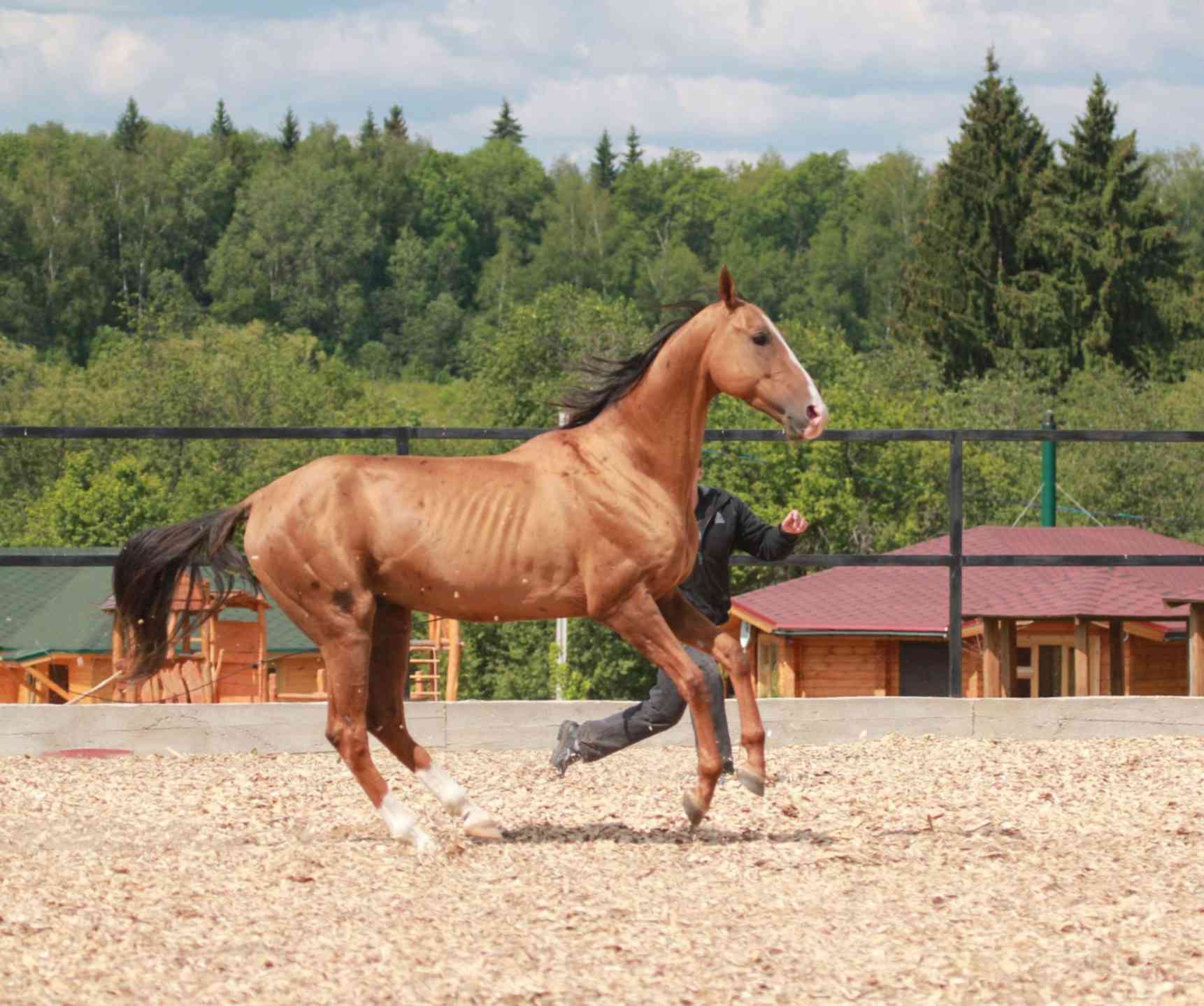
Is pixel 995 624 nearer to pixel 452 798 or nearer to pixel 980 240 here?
pixel 452 798

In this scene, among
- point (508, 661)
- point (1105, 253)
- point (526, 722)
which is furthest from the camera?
point (1105, 253)

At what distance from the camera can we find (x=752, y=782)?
6023 mm

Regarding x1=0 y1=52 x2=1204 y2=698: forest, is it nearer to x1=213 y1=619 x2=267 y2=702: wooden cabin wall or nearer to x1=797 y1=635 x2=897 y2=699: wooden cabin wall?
x1=797 y1=635 x2=897 y2=699: wooden cabin wall

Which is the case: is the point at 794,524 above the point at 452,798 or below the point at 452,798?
above

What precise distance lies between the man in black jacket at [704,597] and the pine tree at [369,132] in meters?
124

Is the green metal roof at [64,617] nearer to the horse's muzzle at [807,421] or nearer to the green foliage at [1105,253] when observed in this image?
the horse's muzzle at [807,421]

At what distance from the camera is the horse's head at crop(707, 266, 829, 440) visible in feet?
19.7

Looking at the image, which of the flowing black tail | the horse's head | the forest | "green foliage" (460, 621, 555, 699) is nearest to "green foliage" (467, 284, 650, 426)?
the forest

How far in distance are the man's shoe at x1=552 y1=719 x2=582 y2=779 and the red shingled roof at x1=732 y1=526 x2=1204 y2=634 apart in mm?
21057

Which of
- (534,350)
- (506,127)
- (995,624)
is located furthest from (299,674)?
(506,127)

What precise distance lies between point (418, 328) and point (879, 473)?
2442 inches

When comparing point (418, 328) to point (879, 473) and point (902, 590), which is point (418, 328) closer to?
point (879, 473)

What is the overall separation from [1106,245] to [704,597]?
5840 cm

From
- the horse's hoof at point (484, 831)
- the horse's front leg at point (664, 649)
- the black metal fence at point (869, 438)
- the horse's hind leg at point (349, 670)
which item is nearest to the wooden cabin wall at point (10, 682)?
the black metal fence at point (869, 438)
